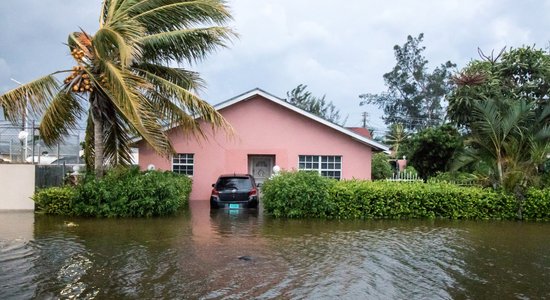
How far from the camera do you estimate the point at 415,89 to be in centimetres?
5297

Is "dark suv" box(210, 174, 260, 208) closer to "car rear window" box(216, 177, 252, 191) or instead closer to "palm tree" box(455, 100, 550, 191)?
"car rear window" box(216, 177, 252, 191)

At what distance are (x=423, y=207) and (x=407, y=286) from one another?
8447 millimetres

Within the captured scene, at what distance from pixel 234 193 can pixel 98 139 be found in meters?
4.79

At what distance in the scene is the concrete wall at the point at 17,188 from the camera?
53.1 feet

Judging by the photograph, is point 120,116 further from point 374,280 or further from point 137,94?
point 374,280

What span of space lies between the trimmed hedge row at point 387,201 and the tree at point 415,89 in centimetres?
3716

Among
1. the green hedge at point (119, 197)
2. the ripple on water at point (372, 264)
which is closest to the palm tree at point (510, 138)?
the ripple on water at point (372, 264)

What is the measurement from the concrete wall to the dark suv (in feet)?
21.0

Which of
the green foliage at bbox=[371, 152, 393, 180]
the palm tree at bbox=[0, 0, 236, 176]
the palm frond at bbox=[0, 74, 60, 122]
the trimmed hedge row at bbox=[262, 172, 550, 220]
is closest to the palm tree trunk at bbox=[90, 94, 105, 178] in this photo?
the palm tree at bbox=[0, 0, 236, 176]

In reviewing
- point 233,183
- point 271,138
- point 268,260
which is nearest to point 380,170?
point 271,138

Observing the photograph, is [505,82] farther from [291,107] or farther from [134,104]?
[134,104]

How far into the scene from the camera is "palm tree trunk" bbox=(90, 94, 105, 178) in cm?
1523

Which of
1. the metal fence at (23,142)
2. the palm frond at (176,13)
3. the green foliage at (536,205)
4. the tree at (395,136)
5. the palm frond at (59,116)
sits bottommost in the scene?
the green foliage at (536,205)

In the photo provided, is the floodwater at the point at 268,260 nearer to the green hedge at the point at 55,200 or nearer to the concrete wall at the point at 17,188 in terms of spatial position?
the green hedge at the point at 55,200
